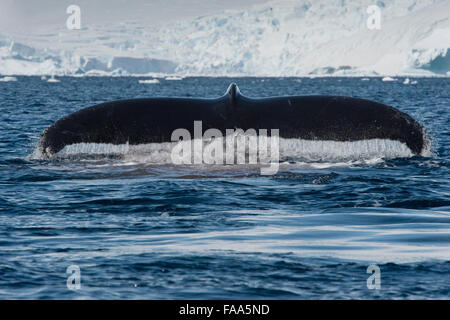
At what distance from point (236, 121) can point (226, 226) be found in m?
1.83

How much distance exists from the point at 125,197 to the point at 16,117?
16909 mm

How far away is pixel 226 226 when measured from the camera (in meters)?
6.58

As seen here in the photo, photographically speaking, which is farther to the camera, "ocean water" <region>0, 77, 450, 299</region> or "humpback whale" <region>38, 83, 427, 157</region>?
"humpback whale" <region>38, 83, 427, 157</region>

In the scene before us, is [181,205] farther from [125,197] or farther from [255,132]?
[255,132]

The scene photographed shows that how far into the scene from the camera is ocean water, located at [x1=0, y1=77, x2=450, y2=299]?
15.5 feet

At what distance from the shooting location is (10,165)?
10.4 meters

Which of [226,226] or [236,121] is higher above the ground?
[236,121]

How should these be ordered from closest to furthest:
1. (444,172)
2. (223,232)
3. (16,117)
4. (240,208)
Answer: (223,232), (240,208), (444,172), (16,117)

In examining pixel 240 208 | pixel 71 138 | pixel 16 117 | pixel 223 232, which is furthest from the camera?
pixel 16 117

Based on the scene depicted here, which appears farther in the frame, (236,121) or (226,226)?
(236,121)

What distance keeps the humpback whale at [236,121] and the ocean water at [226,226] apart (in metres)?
0.16

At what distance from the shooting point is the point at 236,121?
8117 millimetres

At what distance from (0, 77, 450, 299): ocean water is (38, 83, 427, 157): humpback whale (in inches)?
6.1

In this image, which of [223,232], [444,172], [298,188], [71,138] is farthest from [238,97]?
[444,172]
